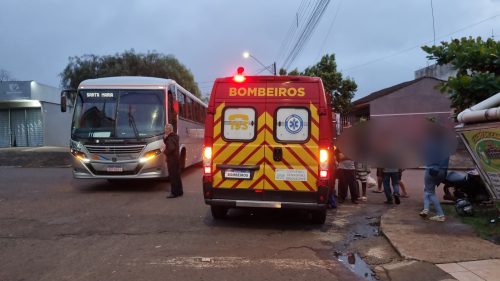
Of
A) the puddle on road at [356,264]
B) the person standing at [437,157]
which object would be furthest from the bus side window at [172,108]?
the puddle on road at [356,264]

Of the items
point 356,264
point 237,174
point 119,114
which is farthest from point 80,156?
point 356,264

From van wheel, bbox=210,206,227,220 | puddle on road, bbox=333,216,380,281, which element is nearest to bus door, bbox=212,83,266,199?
van wheel, bbox=210,206,227,220

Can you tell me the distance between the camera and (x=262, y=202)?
780cm

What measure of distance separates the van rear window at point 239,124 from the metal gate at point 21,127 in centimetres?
2757

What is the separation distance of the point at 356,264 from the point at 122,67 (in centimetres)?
3175

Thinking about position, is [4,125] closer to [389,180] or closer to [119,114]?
[119,114]

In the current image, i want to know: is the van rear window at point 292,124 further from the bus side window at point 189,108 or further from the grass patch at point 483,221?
the bus side window at point 189,108

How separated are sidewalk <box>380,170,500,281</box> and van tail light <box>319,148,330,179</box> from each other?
130 cm

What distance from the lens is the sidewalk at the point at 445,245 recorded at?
5.55m

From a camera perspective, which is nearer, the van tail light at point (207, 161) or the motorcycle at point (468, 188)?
the van tail light at point (207, 161)

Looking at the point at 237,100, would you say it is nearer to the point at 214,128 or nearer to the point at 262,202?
the point at 214,128

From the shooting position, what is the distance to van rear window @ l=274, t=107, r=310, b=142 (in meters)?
7.80

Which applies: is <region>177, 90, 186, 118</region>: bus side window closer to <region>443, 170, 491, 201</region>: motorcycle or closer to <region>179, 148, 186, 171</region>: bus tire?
<region>179, 148, 186, 171</region>: bus tire

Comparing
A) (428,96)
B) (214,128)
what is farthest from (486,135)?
(428,96)
